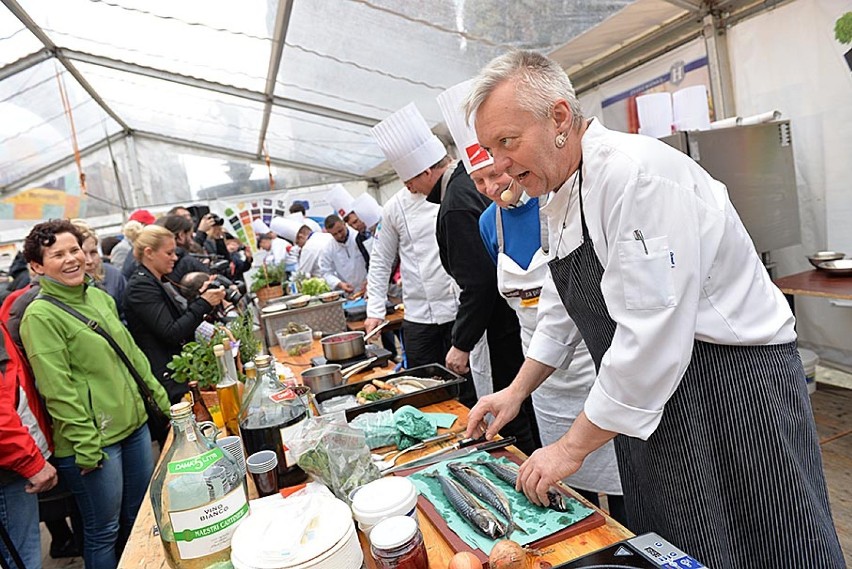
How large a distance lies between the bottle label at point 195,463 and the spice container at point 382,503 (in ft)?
0.87

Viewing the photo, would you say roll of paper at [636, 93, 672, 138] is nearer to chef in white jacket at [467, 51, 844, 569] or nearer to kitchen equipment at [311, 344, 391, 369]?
kitchen equipment at [311, 344, 391, 369]

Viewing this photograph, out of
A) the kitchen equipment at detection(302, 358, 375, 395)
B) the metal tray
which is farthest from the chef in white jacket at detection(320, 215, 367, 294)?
the metal tray

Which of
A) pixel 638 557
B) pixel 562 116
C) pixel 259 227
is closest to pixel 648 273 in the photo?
pixel 562 116

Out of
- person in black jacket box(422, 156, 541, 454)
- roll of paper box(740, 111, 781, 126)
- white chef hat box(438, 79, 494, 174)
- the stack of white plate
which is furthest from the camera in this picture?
roll of paper box(740, 111, 781, 126)

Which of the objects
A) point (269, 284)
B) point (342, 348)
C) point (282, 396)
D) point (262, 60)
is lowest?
point (342, 348)

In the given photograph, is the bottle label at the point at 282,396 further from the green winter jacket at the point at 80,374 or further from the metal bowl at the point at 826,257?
the metal bowl at the point at 826,257

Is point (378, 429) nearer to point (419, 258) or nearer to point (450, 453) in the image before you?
point (450, 453)

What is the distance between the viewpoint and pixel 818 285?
9.86 feet

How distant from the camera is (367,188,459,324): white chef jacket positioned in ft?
10.7

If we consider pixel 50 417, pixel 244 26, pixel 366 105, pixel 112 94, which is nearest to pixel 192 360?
pixel 50 417

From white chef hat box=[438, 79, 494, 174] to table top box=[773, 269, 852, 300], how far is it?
2.12 m

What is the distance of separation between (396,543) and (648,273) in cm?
65

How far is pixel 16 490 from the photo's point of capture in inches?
83.4

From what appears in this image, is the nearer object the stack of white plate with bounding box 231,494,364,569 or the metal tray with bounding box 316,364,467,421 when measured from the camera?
the stack of white plate with bounding box 231,494,364,569
